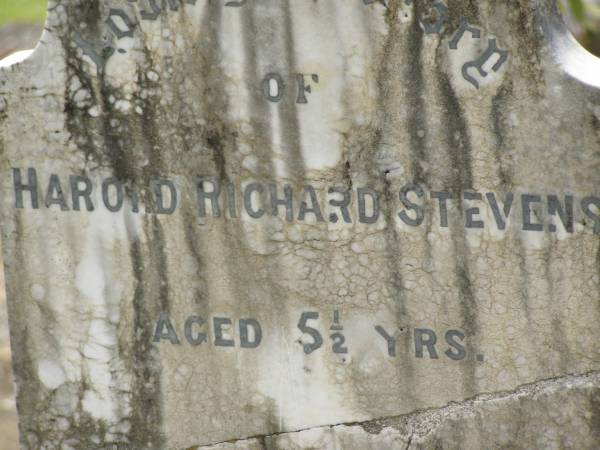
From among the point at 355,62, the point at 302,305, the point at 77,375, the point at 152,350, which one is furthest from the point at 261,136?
the point at 77,375

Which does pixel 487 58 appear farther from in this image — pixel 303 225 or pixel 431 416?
pixel 431 416

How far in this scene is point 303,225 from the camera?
2.40 m

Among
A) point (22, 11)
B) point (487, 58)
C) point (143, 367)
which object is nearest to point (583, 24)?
point (22, 11)

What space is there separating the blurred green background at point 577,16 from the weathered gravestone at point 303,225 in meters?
3.37

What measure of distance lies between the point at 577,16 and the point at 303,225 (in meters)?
4.00

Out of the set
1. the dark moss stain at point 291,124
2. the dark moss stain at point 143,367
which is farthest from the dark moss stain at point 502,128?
the dark moss stain at point 143,367

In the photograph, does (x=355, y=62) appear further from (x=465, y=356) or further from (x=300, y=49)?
(x=465, y=356)

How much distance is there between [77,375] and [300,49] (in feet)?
3.26

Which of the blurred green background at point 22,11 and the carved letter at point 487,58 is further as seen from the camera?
the blurred green background at point 22,11

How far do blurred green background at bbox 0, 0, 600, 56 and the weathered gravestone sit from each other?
11.1ft

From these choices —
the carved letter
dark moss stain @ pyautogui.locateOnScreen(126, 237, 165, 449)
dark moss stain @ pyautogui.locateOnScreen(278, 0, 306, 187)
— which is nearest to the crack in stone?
dark moss stain @ pyautogui.locateOnScreen(126, 237, 165, 449)

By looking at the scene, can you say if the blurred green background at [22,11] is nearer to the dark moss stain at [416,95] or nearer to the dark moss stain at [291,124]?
the dark moss stain at [291,124]

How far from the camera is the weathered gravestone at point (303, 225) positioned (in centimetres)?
230

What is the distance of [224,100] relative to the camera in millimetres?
2348
